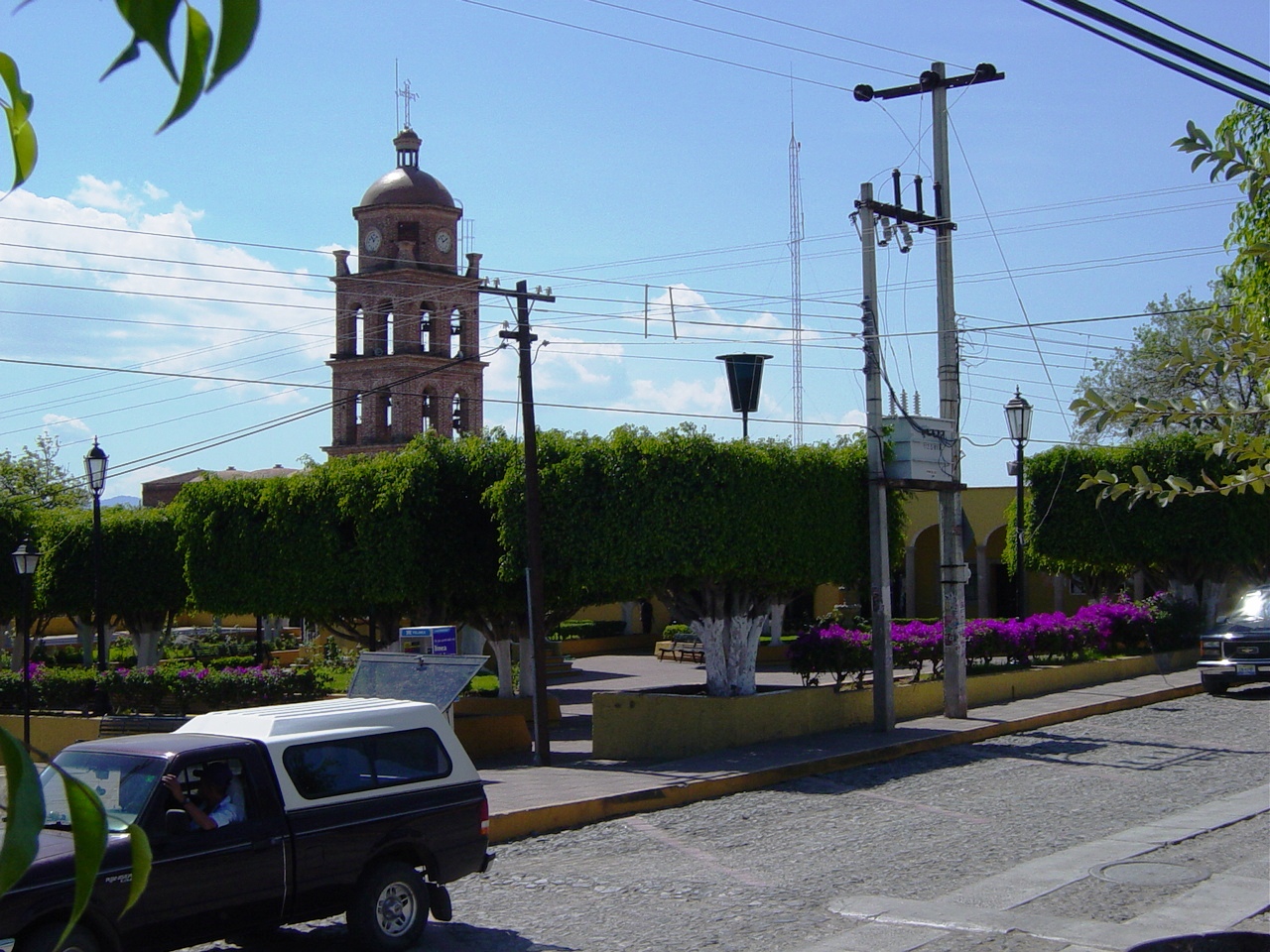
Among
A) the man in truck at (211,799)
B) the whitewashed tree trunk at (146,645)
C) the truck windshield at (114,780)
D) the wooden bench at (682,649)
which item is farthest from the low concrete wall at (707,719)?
the whitewashed tree trunk at (146,645)

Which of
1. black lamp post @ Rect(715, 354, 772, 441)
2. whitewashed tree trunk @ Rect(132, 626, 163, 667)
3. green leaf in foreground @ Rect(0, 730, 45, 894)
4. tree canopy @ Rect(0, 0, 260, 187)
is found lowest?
whitewashed tree trunk @ Rect(132, 626, 163, 667)

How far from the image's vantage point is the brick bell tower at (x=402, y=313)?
45.4 m

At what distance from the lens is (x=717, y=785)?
596 inches

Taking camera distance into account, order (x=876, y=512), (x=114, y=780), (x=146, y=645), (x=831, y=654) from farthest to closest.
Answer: (x=146, y=645), (x=831, y=654), (x=876, y=512), (x=114, y=780)

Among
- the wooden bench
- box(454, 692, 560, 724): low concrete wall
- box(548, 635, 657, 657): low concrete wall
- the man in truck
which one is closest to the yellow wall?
the wooden bench

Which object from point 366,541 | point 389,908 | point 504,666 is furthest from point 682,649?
point 389,908

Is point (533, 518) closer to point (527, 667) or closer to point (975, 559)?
point (527, 667)

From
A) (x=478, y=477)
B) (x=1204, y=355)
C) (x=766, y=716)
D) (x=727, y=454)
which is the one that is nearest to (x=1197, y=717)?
(x=766, y=716)

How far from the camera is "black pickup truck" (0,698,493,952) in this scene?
7.32 m

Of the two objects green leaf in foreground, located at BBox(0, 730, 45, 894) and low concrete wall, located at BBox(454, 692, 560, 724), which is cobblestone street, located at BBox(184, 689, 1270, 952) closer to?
green leaf in foreground, located at BBox(0, 730, 45, 894)

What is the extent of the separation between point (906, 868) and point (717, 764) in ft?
20.4

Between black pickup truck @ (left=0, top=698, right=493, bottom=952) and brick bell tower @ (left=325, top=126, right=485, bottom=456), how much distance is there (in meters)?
36.1

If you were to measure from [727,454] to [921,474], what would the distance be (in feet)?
9.89

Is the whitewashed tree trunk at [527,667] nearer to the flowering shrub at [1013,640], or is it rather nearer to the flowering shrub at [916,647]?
the flowering shrub at [1013,640]
